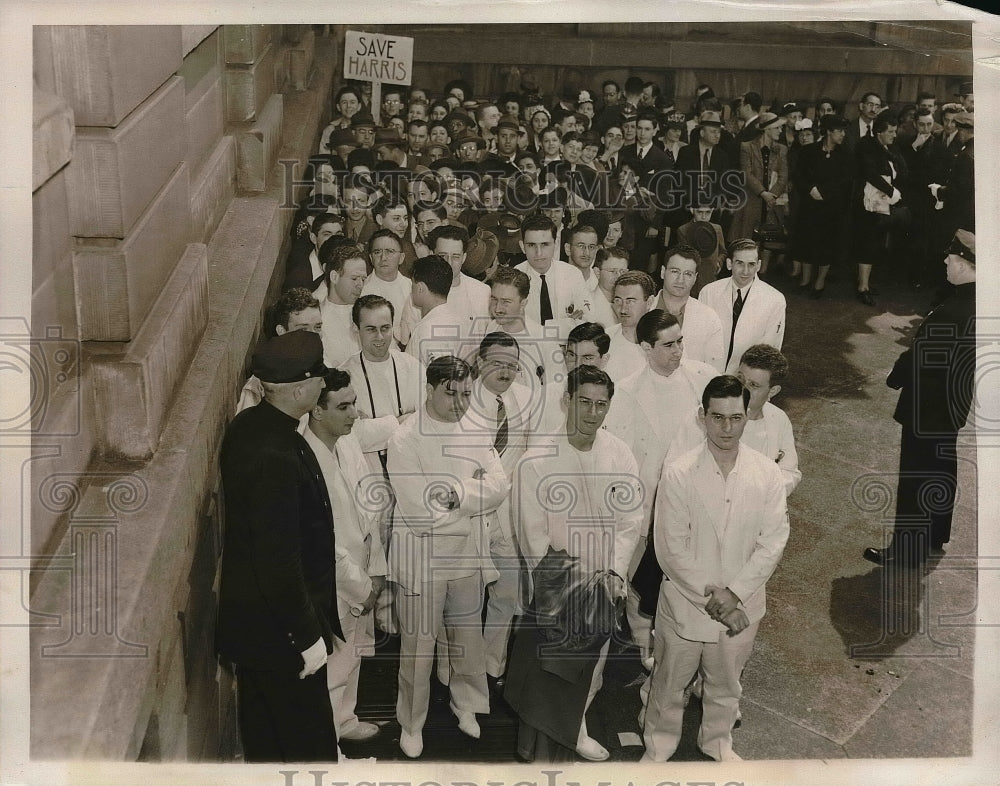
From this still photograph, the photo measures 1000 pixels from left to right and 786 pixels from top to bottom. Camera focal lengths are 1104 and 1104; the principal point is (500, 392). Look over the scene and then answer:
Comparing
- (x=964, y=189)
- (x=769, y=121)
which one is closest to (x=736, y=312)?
(x=964, y=189)

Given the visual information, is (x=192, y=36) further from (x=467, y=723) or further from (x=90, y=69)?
(x=467, y=723)

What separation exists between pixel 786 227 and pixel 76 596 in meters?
7.20

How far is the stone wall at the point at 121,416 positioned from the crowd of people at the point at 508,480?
11.0 inches

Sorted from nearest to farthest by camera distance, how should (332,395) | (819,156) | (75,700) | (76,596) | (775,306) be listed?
1. (75,700)
2. (76,596)
3. (332,395)
4. (775,306)
5. (819,156)

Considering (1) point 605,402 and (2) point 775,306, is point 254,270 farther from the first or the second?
(2) point 775,306

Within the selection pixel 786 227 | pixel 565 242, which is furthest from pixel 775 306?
pixel 786 227

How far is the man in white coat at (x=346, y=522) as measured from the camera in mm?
4500

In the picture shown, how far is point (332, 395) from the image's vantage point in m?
4.51

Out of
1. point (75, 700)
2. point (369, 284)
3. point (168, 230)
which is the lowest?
point (75, 700)

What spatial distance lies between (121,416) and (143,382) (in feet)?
0.45

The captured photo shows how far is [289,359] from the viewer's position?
430cm

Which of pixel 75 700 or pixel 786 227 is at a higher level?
pixel 786 227

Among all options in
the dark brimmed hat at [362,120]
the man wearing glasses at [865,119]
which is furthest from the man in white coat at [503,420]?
the man wearing glasses at [865,119]

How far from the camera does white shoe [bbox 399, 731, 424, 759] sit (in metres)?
4.84
